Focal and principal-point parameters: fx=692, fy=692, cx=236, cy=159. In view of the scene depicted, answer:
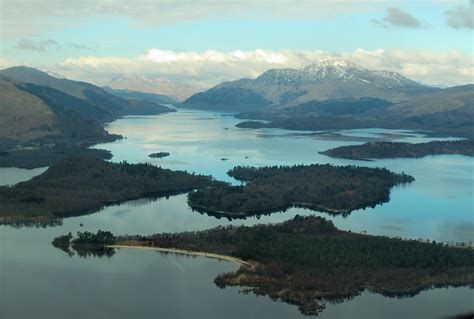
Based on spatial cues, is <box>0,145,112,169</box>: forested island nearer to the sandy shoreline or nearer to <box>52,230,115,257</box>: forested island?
<box>52,230,115,257</box>: forested island

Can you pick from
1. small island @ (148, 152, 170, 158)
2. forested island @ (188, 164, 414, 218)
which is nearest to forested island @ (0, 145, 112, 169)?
small island @ (148, 152, 170, 158)

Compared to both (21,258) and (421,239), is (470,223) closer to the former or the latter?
(421,239)

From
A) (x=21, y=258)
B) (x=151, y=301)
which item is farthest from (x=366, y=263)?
(x=21, y=258)

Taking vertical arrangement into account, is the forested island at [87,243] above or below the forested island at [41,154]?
below

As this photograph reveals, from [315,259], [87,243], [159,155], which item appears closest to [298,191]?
[315,259]

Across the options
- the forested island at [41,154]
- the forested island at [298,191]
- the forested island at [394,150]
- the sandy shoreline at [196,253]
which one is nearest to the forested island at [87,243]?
the sandy shoreline at [196,253]

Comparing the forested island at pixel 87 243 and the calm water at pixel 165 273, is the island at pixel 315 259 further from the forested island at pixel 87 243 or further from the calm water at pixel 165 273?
the calm water at pixel 165 273

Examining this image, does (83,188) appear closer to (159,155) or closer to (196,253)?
(196,253)
